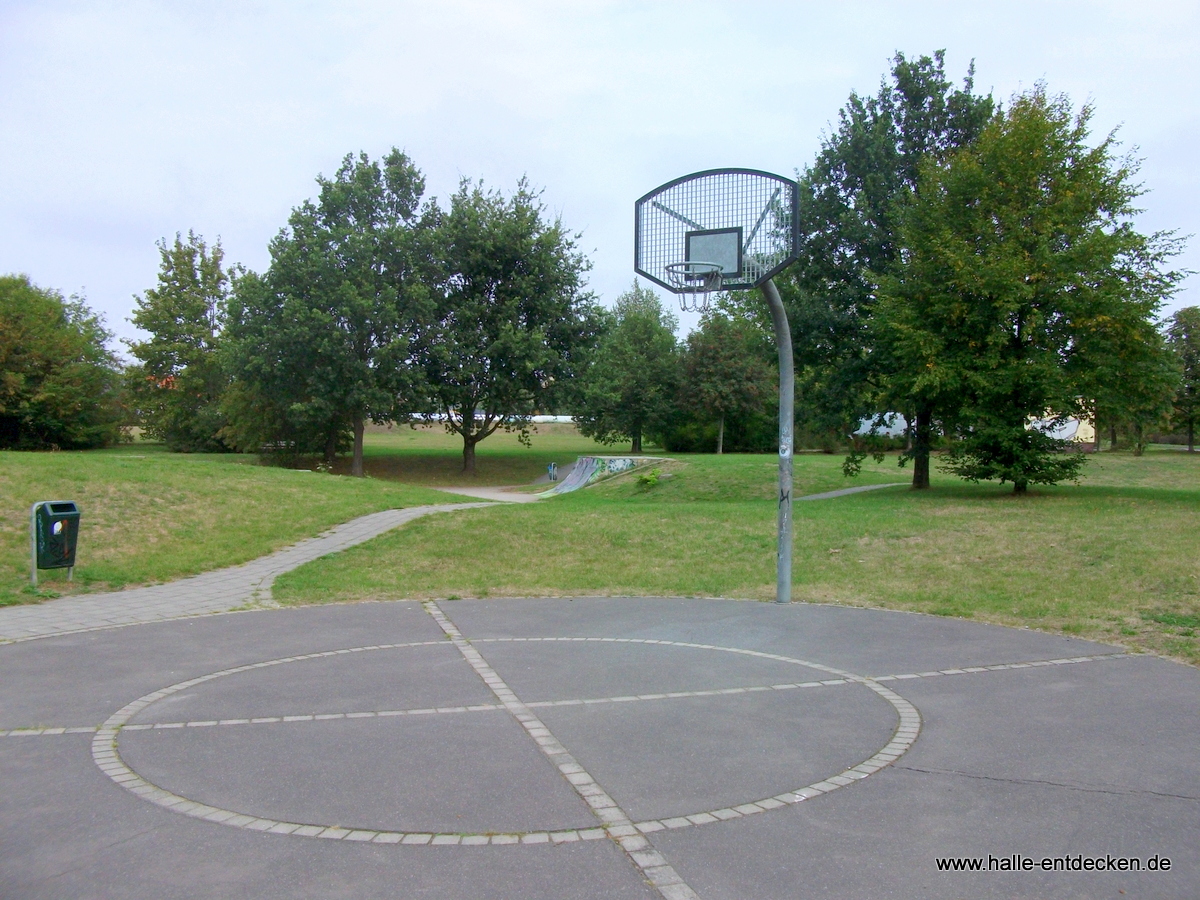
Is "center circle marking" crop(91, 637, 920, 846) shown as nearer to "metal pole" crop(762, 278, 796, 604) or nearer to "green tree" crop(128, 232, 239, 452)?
"metal pole" crop(762, 278, 796, 604)

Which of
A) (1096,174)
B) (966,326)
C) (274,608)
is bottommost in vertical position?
(274,608)

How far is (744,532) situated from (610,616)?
6281 millimetres

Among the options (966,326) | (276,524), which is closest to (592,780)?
(276,524)

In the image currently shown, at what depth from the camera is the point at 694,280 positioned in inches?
426

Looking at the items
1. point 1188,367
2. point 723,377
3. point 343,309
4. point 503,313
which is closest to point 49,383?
point 343,309

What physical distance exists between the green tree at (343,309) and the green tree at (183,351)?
43.2 ft

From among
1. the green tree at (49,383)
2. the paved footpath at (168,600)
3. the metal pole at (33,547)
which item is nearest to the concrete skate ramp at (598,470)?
the paved footpath at (168,600)

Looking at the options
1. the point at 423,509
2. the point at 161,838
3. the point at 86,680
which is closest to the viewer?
the point at 161,838

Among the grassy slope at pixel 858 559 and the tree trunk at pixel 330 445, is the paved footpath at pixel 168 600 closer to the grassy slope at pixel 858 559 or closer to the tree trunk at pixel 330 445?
the grassy slope at pixel 858 559

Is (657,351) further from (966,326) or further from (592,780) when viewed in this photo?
(592,780)

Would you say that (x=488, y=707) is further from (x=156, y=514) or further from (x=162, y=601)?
(x=156, y=514)

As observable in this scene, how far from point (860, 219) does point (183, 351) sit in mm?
38815

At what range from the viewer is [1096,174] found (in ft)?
69.4

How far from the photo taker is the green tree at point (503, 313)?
39156 millimetres
